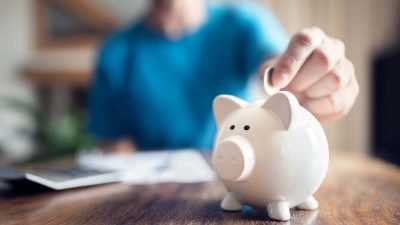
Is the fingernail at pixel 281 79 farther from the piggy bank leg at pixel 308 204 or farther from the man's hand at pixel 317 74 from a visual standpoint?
the piggy bank leg at pixel 308 204

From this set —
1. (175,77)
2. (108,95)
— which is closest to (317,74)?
(175,77)

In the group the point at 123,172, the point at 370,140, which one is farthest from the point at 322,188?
the point at 370,140

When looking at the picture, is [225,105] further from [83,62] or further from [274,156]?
[83,62]

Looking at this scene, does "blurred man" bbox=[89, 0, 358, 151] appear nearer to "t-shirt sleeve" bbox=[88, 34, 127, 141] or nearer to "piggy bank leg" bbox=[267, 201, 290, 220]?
"t-shirt sleeve" bbox=[88, 34, 127, 141]

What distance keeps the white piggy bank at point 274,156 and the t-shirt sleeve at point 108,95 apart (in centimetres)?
106

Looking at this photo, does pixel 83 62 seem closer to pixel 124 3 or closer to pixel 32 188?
pixel 124 3

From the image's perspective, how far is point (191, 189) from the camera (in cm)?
60

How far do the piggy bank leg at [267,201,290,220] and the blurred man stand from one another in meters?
0.88

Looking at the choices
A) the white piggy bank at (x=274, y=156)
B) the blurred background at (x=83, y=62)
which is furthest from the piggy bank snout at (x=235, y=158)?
the blurred background at (x=83, y=62)

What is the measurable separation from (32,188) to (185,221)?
1.02 ft

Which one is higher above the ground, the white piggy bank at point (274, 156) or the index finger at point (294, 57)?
the index finger at point (294, 57)

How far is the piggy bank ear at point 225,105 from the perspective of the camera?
48cm

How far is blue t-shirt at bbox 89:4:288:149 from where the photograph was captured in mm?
1369

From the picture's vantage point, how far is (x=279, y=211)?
412 mm
